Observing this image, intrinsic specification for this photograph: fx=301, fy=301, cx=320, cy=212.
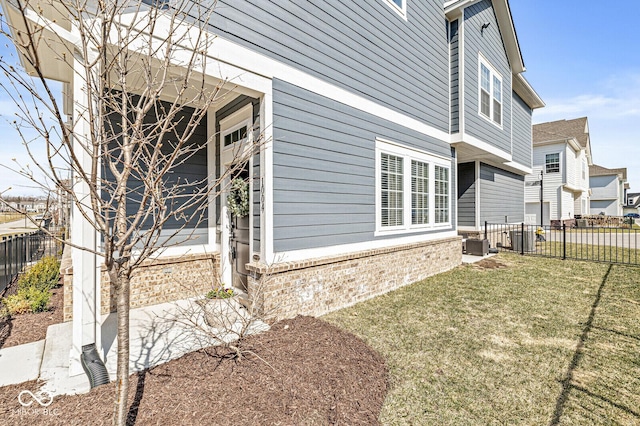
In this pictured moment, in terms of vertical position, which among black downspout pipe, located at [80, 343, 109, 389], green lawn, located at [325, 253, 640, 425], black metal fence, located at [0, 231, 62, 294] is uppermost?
black metal fence, located at [0, 231, 62, 294]

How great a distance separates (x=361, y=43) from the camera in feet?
19.8

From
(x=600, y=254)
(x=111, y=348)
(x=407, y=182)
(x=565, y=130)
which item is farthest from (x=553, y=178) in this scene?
(x=111, y=348)

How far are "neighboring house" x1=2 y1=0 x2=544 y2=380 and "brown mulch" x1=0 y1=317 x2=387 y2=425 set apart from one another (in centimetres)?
87

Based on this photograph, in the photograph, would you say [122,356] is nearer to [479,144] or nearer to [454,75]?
[454,75]

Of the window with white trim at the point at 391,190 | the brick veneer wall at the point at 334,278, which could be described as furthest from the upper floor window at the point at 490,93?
the brick veneer wall at the point at 334,278

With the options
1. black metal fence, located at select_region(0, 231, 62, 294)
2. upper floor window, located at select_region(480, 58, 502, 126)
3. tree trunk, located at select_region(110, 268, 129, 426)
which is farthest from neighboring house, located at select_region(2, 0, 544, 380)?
black metal fence, located at select_region(0, 231, 62, 294)

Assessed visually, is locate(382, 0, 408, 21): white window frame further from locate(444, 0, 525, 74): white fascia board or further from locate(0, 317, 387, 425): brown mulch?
locate(0, 317, 387, 425): brown mulch

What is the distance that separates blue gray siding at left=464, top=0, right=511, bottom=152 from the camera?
A: 8945 mm

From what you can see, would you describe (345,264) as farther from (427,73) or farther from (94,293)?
(427,73)

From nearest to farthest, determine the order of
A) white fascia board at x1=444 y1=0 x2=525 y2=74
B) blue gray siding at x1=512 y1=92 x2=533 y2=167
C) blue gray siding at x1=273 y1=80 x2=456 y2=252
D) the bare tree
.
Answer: the bare tree, blue gray siding at x1=273 y1=80 x2=456 y2=252, white fascia board at x1=444 y1=0 x2=525 y2=74, blue gray siding at x1=512 y1=92 x2=533 y2=167

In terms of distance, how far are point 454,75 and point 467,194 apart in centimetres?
455

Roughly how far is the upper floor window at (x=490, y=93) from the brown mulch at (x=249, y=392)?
9545 millimetres

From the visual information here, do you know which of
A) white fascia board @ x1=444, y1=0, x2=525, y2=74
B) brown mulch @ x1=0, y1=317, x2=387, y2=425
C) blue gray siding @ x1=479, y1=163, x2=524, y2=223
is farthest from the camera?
blue gray siding @ x1=479, y1=163, x2=524, y2=223

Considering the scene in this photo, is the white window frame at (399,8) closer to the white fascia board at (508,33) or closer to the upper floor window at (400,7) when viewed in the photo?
the upper floor window at (400,7)
